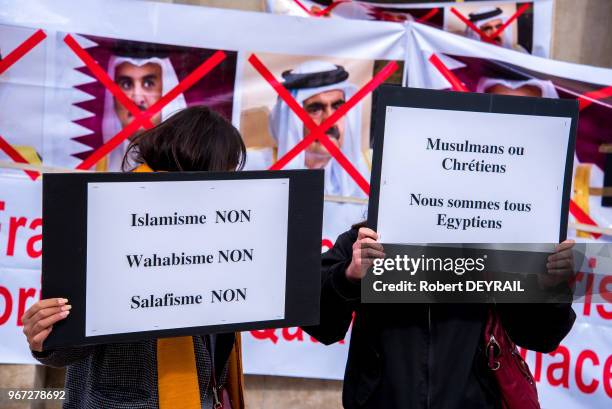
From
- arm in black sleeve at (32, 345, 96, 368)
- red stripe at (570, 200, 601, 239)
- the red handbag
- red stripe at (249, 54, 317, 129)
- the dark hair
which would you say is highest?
red stripe at (249, 54, 317, 129)

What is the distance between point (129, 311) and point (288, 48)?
2.19 m

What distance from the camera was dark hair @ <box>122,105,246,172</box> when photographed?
1.78m

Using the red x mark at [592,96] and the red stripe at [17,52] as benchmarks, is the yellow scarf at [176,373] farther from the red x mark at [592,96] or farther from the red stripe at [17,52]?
the red x mark at [592,96]

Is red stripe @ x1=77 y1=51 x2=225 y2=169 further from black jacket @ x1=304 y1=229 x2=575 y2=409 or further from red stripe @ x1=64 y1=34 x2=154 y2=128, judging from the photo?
black jacket @ x1=304 y1=229 x2=575 y2=409

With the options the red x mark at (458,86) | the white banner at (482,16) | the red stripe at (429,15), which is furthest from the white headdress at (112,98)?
the red stripe at (429,15)

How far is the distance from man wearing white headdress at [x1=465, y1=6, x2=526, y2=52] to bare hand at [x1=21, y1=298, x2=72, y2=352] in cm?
321

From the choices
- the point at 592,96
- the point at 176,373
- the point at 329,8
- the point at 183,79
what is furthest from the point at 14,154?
the point at 592,96

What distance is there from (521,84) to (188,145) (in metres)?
2.37

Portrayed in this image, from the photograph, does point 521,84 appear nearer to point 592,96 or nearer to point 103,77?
point 592,96

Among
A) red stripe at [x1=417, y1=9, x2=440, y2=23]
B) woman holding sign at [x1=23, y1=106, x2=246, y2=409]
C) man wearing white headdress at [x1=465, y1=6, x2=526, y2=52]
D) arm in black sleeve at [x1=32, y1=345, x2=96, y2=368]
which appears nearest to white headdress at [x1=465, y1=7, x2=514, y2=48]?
A: man wearing white headdress at [x1=465, y1=6, x2=526, y2=52]

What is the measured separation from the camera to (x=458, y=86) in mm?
3615

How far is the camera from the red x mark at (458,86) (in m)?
3.59

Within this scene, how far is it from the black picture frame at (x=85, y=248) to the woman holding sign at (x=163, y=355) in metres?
0.04

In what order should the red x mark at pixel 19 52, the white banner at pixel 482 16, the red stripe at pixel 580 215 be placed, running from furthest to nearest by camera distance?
the white banner at pixel 482 16
the red stripe at pixel 580 215
the red x mark at pixel 19 52
